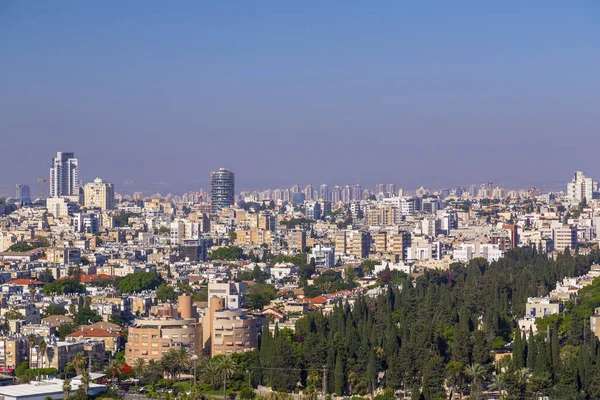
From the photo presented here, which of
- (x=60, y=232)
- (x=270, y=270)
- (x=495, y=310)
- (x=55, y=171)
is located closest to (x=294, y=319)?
(x=495, y=310)

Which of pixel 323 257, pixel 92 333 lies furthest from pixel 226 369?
pixel 323 257

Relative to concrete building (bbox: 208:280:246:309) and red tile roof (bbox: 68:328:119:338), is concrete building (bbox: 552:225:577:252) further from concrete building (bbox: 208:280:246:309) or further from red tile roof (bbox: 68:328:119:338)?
red tile roof (bbox: 68:328:119:338)

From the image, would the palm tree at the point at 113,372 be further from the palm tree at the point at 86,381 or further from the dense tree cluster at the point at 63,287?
the dense tree cluster at the point at 63,287

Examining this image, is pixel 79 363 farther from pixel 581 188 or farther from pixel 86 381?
pixel 581 188

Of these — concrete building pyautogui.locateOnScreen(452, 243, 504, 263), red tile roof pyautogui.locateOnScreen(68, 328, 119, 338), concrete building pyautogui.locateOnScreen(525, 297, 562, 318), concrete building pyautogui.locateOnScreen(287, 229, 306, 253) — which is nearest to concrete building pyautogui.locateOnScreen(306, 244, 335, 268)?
concrete building pyautogui.locateOnScreen(452, 243, 504, 263)

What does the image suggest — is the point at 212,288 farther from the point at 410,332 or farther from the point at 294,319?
the point at 410,332

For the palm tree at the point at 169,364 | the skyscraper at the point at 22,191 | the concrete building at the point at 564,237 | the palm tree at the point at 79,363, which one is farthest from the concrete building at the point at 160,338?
the skyscraper at the point at 22,191
